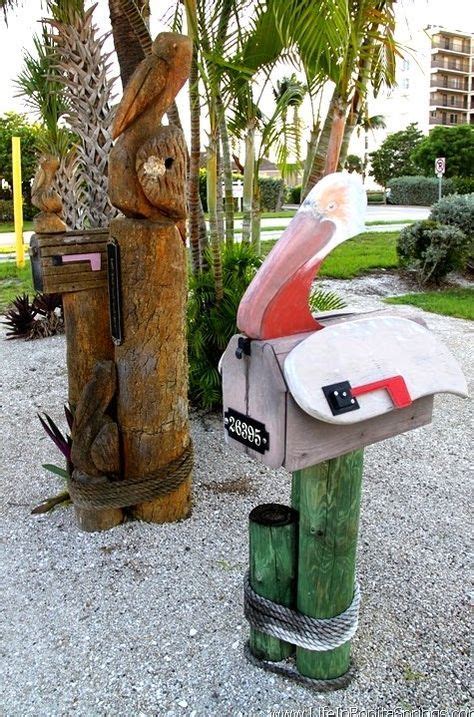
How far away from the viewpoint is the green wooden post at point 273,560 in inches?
76.8

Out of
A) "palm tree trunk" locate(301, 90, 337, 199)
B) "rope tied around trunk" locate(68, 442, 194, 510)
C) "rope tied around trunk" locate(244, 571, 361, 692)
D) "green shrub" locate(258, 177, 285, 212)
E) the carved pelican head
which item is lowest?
"rope tied around trunk" locate(244, 571, 361, 692)

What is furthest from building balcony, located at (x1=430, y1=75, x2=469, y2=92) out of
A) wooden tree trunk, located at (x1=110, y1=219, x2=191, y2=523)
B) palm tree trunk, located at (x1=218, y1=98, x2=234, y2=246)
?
wooden tree trunk, located at (x1=110, y1=219, x2=191, y2=523)

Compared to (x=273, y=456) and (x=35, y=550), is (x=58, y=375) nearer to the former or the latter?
(x=35, y=550)

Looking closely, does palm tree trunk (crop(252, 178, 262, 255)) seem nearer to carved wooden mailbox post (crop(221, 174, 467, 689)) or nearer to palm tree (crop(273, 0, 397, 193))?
palm tree (crop(273, 0, 397, 193))

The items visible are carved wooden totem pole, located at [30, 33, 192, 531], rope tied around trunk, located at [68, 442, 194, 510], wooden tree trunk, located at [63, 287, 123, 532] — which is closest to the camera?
carved wooden totem pole, located at [30, 33, 192, 531]

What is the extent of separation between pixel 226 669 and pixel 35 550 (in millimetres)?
1129

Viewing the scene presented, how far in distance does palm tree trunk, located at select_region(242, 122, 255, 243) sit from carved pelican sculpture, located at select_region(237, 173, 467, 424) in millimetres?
3063

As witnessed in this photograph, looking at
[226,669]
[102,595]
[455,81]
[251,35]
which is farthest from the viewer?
[455,81]

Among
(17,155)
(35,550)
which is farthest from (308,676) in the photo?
(17,155)

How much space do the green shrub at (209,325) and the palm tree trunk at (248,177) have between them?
56cm

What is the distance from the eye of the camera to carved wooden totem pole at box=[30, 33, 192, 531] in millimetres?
2426

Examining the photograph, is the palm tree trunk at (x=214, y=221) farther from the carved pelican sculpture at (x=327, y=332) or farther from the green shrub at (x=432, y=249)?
the green shrub at (x=432, y=249)

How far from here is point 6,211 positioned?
2333cm

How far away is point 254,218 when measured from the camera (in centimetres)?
477
